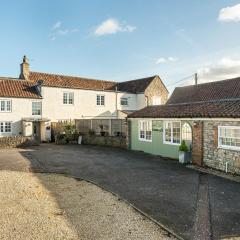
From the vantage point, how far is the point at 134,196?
1054 cm

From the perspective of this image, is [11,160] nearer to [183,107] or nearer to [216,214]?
[183,107]

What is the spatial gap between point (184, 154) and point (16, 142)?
1674 cm

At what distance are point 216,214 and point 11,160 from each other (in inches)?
567

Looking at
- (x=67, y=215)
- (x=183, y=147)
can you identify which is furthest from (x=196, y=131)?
(x=67, y=215)

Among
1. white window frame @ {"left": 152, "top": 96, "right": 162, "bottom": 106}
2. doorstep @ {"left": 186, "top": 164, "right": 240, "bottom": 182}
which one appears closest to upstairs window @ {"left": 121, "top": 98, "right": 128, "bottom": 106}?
white window frame @ {"left": 152, "top": 96, "right": 162, "bottom": 106}

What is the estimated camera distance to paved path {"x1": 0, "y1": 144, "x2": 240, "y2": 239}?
7.94m

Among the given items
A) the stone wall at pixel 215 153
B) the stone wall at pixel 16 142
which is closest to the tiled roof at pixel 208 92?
the stone wall at pixel 215 153

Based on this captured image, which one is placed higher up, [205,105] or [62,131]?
[205,105]

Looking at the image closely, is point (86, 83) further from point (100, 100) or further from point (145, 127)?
point (145, 127)

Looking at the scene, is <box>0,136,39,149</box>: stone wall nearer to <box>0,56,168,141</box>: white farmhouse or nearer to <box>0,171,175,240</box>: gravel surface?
<box>0,56,168,141</box>: white farmhouse

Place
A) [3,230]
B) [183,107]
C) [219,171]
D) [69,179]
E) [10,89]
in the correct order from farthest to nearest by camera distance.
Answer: [10,89] → [183,107] → [219,171] → [69,179] → [3,230]

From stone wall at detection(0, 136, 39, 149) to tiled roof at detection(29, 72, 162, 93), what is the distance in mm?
8158

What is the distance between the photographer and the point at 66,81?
119 feet

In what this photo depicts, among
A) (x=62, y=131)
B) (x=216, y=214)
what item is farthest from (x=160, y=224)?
(x=62, y=131)
